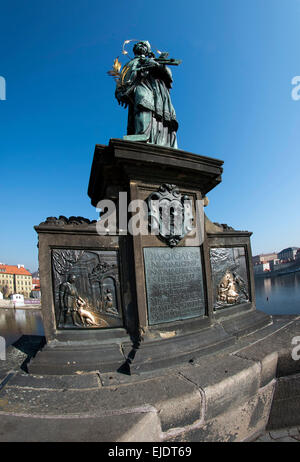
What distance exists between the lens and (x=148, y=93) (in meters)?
3.64

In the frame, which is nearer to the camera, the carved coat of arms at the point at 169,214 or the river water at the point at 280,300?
the carved coat of arms at the point at 169,214

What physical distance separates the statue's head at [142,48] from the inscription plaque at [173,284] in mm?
3823

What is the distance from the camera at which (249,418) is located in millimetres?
2059

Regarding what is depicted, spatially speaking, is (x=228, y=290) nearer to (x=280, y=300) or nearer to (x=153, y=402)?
(x=153, y=402)

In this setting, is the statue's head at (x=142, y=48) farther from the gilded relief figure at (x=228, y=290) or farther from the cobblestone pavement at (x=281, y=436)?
the cobblestone pavement at (x=281, y=436)

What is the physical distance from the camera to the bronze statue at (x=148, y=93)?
3.54 meters

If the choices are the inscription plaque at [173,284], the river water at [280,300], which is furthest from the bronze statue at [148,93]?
the river water at [280,300]

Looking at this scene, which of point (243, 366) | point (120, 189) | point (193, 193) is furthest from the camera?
point (193, 193)

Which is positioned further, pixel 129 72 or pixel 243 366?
A: pixel 129 72

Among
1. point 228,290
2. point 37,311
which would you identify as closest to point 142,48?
point 228,290

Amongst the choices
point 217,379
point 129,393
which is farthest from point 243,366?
point 129,393

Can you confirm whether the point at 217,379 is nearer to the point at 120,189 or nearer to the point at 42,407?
the point at 42,407

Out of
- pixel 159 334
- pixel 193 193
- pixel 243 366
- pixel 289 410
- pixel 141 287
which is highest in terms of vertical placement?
pixel 193 193
